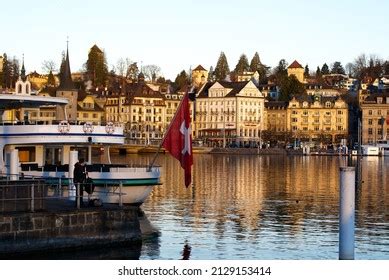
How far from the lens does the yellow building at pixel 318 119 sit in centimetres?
15925

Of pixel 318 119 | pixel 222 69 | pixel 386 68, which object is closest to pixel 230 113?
pixel 318 119

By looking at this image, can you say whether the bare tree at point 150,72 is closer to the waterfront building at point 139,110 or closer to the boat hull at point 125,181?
the waterfront building at point 139,110

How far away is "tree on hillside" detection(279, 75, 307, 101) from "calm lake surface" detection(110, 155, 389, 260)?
11808cm

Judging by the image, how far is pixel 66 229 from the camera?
21234 millimetres

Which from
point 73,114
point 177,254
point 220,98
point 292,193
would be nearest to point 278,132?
point 220,98

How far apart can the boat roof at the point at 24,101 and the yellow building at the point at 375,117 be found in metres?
123

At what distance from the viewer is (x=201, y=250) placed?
23.8 metres

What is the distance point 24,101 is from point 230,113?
129m

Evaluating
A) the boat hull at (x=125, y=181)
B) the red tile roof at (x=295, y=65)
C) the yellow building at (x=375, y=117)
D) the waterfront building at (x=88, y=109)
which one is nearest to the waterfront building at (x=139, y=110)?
the waterfront building at (x=88, y=109)

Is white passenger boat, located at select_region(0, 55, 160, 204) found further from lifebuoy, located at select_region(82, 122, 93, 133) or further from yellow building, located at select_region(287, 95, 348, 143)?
yellow building, located at select_region(287, 95, 348, 143)

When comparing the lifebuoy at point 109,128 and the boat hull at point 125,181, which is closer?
the boat hull at point 125,181

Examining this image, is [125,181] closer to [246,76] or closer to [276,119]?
[276,119]

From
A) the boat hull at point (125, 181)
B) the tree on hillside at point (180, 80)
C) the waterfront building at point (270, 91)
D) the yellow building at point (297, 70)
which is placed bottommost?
the boat hull at point (125, 181)
